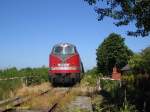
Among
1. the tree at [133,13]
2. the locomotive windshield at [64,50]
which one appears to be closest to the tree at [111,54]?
the locomotive windshield at [64,50]

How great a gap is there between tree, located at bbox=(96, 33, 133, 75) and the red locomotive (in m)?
62.9

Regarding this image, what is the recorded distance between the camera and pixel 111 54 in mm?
97062

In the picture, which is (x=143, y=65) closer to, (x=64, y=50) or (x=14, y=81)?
(x=64, y=50)

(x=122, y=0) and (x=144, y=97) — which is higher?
(x=122, y=0)

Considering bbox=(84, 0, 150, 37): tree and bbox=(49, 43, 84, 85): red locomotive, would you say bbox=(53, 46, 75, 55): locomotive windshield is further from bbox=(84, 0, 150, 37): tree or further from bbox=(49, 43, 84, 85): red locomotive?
bbox=(84, 0, 150, 37): tree

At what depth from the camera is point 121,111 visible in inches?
538

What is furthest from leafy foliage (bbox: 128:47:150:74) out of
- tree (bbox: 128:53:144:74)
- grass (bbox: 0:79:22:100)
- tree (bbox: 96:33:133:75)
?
tree (bbox: 96:33:133:75)

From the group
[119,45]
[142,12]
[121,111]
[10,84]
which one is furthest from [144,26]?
[119,45]

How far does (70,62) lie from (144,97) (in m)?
14.6

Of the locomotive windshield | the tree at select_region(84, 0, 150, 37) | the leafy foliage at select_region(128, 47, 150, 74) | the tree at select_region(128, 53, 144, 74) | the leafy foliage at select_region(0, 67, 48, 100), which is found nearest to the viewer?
the tree at select_region(84, 0, 150, 37)

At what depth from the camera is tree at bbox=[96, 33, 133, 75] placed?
95.9m

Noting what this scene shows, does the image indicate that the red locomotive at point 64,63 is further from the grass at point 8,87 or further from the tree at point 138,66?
the tree at point 138,66

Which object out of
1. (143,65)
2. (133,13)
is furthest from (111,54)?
(133,13)

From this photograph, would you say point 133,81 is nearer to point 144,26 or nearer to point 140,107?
point 140,107
